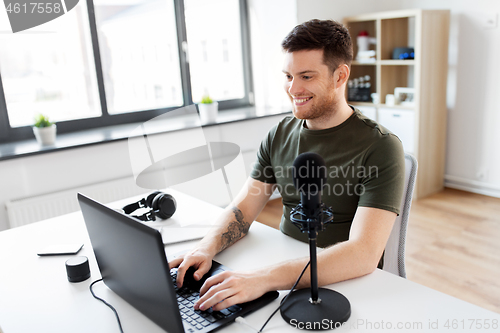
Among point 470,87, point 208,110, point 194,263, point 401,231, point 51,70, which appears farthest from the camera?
point 470,87

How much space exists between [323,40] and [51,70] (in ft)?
7.45

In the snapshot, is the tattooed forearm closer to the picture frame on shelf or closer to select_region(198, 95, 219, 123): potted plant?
select_region(198, 95, 219, 123): potted plant

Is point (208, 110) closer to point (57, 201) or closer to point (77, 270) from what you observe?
point (57, 201)

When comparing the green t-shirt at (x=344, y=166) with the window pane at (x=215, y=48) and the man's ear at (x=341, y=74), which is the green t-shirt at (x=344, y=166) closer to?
the man's ear at (x=341, y=74)

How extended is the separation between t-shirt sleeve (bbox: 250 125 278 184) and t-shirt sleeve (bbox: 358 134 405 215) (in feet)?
1.33

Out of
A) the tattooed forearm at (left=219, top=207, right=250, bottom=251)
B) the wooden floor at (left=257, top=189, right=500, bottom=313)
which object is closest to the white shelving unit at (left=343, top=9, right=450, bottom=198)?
the wooden floor at (left=257, top=189, right=500, bottom=313)

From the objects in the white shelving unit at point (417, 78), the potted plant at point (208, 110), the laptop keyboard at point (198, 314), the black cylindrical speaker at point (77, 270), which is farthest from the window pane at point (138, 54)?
the laptop keyboard at point (198, 314)

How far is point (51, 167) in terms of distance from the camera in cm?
261

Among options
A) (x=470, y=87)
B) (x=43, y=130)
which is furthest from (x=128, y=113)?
(x=470, y=87)

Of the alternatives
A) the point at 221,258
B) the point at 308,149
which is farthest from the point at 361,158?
the point at 221,258

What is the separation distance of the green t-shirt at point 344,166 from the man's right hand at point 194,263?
339 millimetres

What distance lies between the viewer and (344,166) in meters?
1.35

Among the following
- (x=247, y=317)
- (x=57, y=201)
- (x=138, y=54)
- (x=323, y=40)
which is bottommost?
(x=57, y=201)

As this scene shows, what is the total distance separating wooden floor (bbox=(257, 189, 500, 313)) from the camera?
7.33ft
